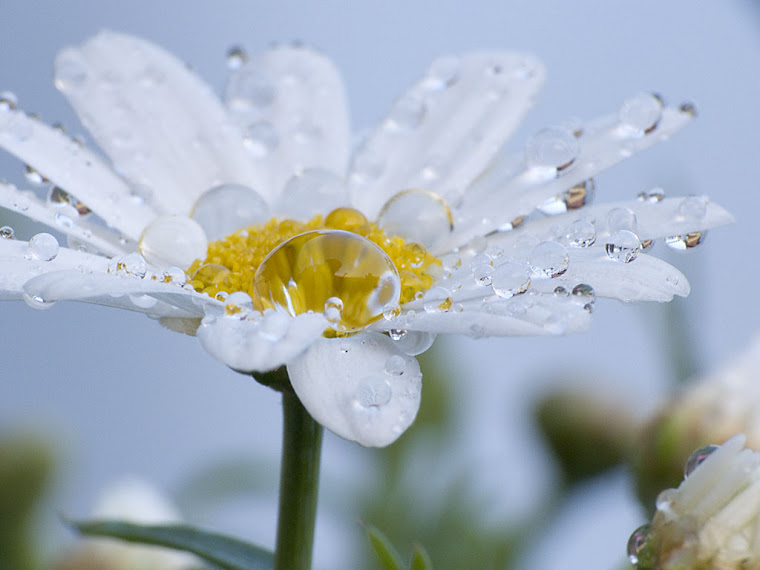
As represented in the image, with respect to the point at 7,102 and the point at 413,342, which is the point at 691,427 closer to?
the point at 413,342

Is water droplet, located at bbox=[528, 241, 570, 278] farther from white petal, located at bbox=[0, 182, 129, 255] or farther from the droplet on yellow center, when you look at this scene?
white petal, located at bbox=[0, 182, 129, 255]

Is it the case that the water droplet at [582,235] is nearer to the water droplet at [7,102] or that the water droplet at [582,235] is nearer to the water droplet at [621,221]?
the water droplet at [621,221]

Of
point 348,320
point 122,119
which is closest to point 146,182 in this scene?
point 122,119

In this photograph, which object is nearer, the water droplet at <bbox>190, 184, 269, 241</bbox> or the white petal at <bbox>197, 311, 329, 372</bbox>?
the white petal at <bbox>197, 311, 329, 372</bbox>

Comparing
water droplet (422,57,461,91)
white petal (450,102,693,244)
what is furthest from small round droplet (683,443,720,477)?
water droplet (422,57,461,91)

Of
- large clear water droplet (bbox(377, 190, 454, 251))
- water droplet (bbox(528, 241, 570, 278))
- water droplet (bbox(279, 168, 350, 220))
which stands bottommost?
water droplet (bbox(528, 241, 570, 278))

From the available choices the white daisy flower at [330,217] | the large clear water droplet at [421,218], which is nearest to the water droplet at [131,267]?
the white daisy flower at [330,217]
